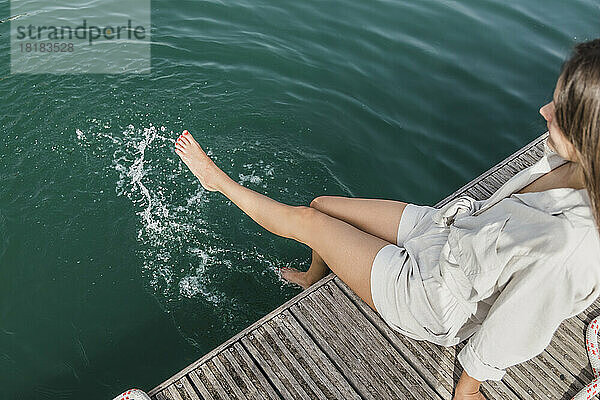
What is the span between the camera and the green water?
3.12 metres

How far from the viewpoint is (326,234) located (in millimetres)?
2367

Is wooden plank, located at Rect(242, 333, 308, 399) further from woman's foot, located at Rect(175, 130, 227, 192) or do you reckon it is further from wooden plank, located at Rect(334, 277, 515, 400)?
woman's foot, located at Rect(175, 130, 227, 192)

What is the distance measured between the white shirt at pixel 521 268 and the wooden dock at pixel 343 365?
58 centimetres

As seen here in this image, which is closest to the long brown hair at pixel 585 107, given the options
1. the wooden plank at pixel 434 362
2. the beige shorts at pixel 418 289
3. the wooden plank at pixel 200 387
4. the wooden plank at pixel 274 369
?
the beige shorts at pixel 418 289

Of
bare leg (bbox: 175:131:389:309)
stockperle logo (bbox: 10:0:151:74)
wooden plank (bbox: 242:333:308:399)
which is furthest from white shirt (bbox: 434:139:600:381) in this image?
stockperle logo (bbox: 10:0:151:74)

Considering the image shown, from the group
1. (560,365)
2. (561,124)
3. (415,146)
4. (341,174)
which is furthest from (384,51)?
(561,124)

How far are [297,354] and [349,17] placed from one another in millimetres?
4343

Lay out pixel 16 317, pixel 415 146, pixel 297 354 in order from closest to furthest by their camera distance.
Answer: pixel 297 354 → pixel 16 317 → pixel 415 146

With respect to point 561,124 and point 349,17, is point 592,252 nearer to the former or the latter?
point 561,124

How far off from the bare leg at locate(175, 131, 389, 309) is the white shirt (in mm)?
382

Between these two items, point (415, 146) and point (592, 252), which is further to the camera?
point (415, 146)

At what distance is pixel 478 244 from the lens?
1784 mm

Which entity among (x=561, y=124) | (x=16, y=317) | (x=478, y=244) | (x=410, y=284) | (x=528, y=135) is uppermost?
(x=561, y=124)

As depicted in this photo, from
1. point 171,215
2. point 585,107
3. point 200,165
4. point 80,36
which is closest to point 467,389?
point 585,107
